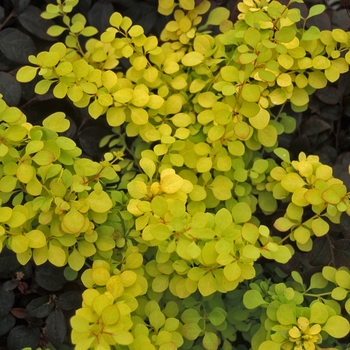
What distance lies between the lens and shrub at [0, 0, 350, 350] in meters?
0.94

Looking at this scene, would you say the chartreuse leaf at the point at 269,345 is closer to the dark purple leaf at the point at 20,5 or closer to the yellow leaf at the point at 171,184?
the yellow leaf at the point at 171,184

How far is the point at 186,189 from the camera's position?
40.4 inches

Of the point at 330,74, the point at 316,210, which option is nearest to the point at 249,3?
the point at 330,74

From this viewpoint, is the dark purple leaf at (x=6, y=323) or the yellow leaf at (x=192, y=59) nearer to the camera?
the dark purple leaf at (x=6, y=323)

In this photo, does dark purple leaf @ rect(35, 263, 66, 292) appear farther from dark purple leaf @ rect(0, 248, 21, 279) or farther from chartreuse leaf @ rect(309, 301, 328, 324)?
chartreuse leaf @ rect(309, 301, 328, 324)

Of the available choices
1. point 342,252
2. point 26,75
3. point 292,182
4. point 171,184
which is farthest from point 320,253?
point 26,75

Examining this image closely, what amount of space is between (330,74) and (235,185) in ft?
1.18

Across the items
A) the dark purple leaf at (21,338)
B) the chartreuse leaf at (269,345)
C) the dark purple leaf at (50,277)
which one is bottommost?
the dark purple leaf at (21,338)

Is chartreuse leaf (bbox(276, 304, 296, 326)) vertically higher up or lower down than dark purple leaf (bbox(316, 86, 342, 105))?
lower down

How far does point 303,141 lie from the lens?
1.24 m

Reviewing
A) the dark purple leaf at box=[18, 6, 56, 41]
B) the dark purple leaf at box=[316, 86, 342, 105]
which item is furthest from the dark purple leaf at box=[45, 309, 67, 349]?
the dark purple leaf at box=[316, 86, 342, 105]

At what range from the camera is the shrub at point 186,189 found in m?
0.94

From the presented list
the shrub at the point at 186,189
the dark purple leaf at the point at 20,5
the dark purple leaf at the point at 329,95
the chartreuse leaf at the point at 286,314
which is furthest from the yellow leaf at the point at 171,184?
the dark purple leaf at the point at 20,5

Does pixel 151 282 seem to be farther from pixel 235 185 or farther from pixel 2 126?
pixel 2 126
